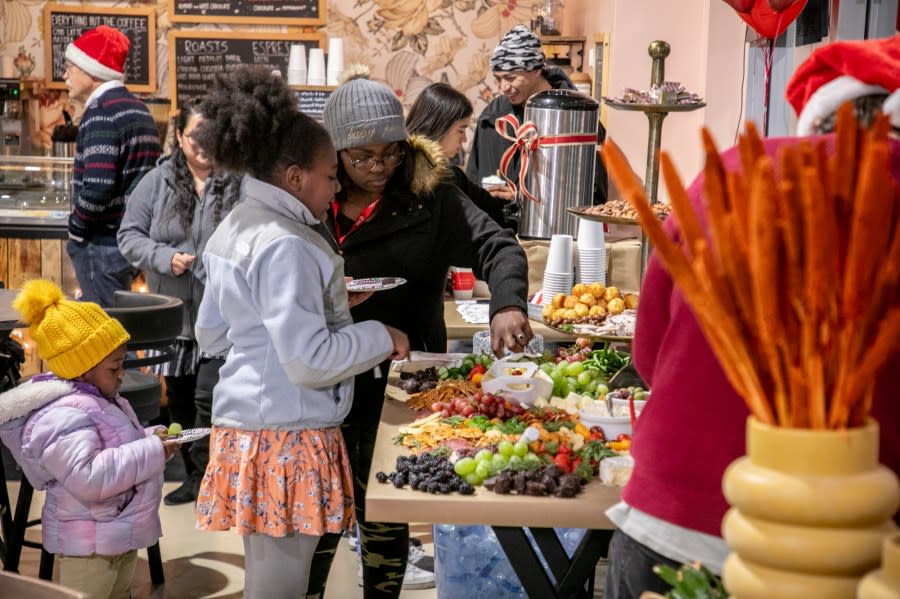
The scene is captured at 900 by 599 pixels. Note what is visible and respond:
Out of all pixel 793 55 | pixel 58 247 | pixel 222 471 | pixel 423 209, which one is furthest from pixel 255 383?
pixel 58 247

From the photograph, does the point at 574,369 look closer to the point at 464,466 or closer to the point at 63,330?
the point at 464,466

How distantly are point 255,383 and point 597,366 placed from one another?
0.99 meters

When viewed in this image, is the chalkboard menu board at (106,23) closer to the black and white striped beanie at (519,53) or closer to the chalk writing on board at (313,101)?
the chalk writing on board at (313,101)

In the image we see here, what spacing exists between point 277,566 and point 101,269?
3402mm

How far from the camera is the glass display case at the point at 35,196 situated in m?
6.32

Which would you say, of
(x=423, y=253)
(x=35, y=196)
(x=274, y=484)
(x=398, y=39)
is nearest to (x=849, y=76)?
(x=274, y=484)

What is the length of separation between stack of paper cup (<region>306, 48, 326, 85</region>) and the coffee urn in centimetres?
357

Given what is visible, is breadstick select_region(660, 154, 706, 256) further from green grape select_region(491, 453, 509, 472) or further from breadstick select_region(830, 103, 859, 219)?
green grape select_region(491, 453, 509, 472)

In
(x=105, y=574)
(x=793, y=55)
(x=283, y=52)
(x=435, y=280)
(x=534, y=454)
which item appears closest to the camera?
(x=534, y=454)

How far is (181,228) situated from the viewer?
4727 millimetres

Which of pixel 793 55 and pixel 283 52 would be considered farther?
pixel 283 52

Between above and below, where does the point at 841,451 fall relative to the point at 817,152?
below

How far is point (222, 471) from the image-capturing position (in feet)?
8.57

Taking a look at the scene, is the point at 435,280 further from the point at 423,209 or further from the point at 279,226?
the point at 279,226
